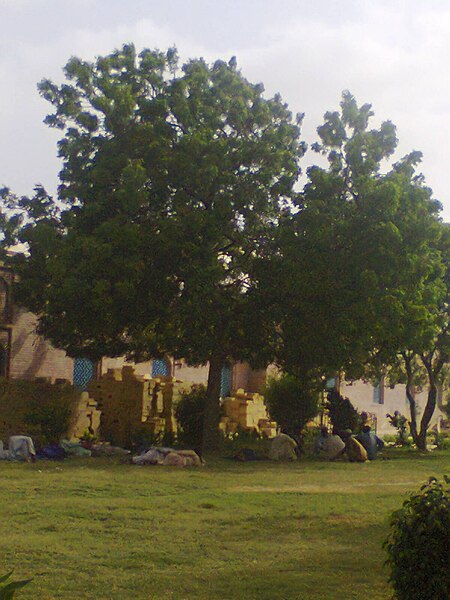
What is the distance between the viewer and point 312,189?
21.9 m

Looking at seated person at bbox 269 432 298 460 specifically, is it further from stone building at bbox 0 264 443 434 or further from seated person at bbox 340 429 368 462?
stone building at bbox 0 264 443 434

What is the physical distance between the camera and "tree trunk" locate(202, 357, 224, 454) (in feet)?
75.4

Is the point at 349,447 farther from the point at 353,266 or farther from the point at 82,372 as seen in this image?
the point at 82,372

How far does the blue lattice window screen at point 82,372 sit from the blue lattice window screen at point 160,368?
2.91 m

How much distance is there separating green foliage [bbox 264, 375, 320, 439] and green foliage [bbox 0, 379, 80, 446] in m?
6.39

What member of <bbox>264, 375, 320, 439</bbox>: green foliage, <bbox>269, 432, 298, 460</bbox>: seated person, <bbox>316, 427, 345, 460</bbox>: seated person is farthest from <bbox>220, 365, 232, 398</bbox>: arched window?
<bbox>269, 432, 298, 460</bbox>: seated person

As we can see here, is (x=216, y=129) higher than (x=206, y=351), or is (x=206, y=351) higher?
(x=216, y=129)

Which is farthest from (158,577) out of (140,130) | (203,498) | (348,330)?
(140,130)

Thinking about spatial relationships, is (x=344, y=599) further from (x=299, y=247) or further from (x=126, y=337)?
(x=126, y=337)

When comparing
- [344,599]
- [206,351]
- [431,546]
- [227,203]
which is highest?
[227,203]

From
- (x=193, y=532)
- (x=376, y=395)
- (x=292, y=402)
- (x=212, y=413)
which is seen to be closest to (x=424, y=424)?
(x=292, y=402)

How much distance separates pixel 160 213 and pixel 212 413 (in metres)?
5.44

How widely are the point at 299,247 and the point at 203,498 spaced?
8685 millimetres

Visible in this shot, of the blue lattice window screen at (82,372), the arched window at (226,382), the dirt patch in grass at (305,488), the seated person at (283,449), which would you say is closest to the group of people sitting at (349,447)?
the seated person at (283,449)
